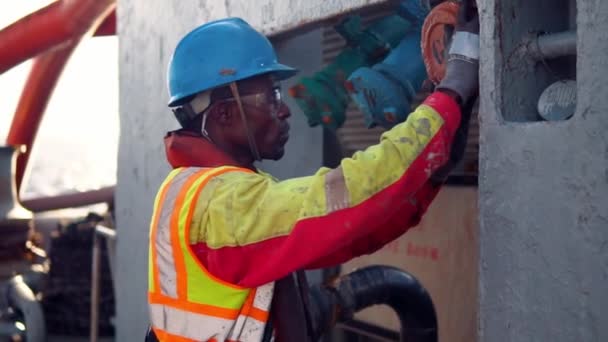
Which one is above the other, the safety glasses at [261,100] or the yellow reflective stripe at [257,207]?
the safety glasses at [261,100]

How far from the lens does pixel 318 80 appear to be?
299 centimetres

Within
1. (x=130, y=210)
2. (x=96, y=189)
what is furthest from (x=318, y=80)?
(x=96, y=189)

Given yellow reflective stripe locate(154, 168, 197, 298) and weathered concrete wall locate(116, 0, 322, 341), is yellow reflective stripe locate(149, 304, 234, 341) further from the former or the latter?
weathered concrete wall locate(116, 0, 322, 341)

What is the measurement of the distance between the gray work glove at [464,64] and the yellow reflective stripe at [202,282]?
669 millimetres

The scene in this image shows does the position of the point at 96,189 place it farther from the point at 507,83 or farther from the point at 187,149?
the point at 507,83

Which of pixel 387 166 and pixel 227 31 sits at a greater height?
pixel 227 31

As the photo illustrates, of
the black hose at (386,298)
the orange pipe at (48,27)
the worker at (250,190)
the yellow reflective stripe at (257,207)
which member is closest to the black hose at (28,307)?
the orange pipe at (48,27)

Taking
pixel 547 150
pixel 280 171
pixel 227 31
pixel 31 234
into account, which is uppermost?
pixel 227 31

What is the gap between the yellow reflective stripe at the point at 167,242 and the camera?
234cm

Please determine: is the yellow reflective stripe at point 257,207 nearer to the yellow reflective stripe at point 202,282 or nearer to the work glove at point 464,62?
the yellow reflective stripe at point 202,282

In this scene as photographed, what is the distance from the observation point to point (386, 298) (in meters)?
3.17

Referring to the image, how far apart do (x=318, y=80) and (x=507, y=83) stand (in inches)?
43.2

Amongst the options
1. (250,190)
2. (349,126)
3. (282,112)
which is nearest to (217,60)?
(282,112)

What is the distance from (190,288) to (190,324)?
115 millimetres
